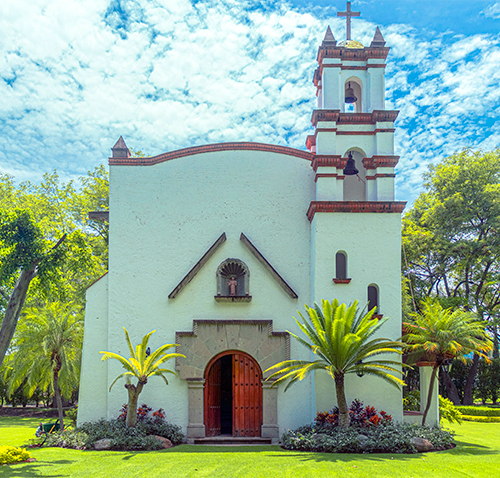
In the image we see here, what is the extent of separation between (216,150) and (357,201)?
16.9 feet

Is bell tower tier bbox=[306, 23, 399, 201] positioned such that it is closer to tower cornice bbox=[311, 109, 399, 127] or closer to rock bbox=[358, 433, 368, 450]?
tower cornice bbox=[311, 109, 399, 127]

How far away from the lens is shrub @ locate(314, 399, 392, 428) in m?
12.5

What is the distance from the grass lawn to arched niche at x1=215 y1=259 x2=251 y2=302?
4.35m

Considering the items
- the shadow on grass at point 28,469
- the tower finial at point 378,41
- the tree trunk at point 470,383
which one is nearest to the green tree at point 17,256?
the shadow on grass at point 28,469

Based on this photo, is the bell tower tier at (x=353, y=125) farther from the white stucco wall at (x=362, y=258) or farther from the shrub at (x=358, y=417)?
the shrub at (x=358, y=417)

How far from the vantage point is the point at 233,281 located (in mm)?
14461

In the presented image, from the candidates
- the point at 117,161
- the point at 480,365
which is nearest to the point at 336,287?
the point at 117,161

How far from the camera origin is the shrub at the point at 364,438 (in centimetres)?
1133

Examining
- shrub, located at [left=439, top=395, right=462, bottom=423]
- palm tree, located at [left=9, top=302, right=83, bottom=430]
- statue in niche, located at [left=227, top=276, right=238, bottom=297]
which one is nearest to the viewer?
statue in niche, located at [left=227, top=276, right=238, bottom=297]

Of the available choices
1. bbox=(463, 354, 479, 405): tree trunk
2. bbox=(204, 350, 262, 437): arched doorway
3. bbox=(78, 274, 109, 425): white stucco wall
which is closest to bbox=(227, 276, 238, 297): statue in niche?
bbox=(204, 350, 262, 437): arched doorway

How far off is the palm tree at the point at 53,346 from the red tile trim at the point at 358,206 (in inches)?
412

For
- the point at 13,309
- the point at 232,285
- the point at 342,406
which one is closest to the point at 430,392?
the point at 342,406

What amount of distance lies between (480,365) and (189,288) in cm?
2154

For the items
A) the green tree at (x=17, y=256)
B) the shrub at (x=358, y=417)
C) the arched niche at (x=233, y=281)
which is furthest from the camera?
the arched niche at (x=233, y=281)
